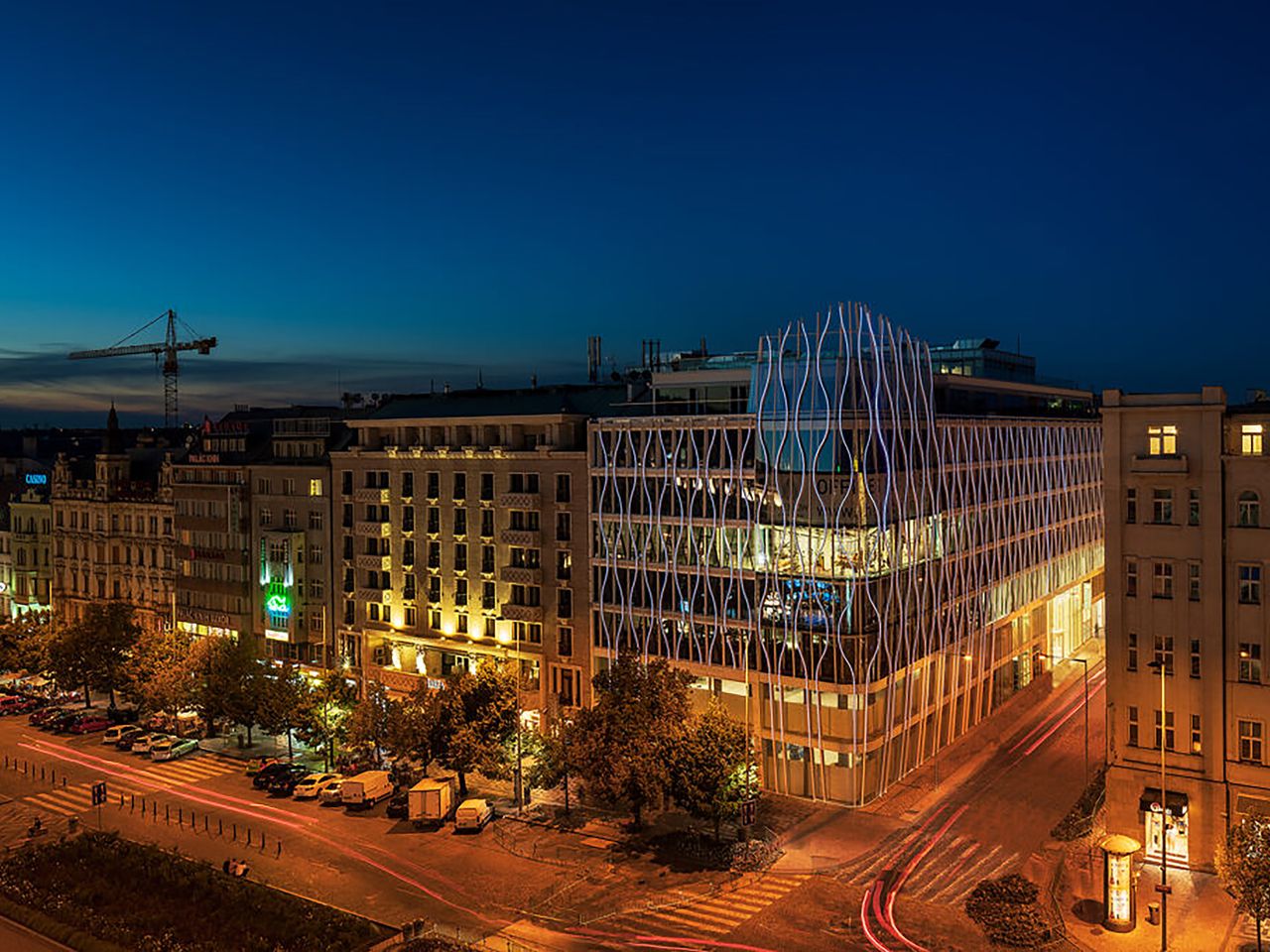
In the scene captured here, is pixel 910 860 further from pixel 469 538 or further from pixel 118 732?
pixel 118 732

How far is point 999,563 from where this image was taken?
291 feet

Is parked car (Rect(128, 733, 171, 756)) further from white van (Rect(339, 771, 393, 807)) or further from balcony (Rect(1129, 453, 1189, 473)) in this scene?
balcony (Rect(1129, 453, 1189, 473))

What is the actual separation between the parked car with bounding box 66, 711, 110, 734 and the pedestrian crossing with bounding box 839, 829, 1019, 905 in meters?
64.8

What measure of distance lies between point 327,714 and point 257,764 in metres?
7.86

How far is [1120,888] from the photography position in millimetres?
50062

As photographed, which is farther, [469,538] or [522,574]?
[469,538]

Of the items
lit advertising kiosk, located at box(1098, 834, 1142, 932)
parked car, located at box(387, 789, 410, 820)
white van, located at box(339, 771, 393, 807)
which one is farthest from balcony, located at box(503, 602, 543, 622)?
lit advertising kiosk, located at box(1098, 834, 1142, 932)

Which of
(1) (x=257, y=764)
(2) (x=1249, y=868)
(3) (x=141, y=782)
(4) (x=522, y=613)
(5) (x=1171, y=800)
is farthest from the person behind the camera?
(4) (x=522, y=613)

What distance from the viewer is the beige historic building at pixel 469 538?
8294cm

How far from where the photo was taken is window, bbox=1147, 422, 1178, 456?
59.4m

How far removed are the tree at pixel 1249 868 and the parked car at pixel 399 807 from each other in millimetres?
44922

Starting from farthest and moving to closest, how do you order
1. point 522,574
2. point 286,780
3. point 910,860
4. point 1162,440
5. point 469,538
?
point 469,538 → point 522,574 → point 286,780 → point 910,860 → point 1162,440

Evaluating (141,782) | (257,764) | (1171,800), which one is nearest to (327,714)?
(257,764)

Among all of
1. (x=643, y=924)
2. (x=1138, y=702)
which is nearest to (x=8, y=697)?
(x=643, y=924)
